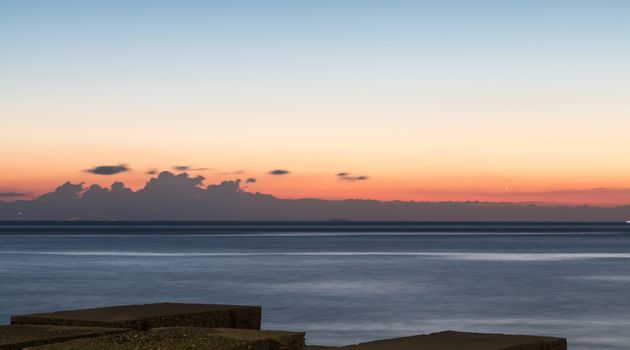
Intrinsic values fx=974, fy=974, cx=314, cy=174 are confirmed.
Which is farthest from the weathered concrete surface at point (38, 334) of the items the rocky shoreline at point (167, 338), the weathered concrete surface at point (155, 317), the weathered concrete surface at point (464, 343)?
the weathered concrete surface at point (464, 343)

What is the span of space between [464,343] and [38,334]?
12.7ft

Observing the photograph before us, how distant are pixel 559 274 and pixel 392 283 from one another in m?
15.4

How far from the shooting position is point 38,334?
29.3 feet

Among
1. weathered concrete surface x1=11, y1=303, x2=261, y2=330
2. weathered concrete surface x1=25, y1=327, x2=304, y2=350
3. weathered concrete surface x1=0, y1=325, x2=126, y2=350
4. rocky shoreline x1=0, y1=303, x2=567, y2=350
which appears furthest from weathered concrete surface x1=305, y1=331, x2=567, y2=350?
weathered concrete surface x1=11, y1=303, x2=261, y2=330

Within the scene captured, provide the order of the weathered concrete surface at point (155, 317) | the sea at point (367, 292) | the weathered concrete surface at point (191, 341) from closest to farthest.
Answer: the weathered concrete surface at point (191, 341) → the weathered concrete surface at point (155, 317) → the sea at point (367, 292)

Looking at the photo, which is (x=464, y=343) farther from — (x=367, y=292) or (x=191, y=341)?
(x=367, y=292)

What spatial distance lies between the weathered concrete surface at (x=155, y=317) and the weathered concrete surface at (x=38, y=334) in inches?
29.2

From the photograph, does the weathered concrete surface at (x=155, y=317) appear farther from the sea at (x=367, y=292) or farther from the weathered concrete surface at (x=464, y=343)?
the sea at (x=367, y=292)

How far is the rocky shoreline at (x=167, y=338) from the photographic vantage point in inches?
316

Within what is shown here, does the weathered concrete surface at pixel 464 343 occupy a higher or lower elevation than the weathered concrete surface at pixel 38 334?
lower

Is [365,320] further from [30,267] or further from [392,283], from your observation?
[30,267]

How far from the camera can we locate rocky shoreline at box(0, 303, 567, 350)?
8.03m

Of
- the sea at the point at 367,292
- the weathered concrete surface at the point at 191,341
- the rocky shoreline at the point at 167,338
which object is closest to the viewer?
the weathered concrete surface at the point at 191,341

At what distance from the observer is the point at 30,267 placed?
A: 68.6 m
